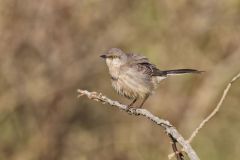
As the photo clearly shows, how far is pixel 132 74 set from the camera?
5.83 meters

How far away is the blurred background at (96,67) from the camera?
898 centimetres

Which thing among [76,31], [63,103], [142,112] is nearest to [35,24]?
[76,31]

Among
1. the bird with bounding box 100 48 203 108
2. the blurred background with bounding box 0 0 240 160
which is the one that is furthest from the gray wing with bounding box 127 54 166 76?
the blurred background with bounding box 0 0 240 160

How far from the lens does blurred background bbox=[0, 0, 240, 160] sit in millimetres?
8984

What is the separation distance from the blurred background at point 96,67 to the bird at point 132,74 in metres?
3.05

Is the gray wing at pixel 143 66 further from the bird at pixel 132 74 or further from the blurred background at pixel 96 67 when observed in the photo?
the blurred background at pixel 96 67

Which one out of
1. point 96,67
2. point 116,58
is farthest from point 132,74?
point 96,67

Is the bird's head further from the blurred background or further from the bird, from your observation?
the blurred background

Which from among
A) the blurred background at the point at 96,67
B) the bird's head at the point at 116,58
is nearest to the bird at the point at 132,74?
the bird's head at the point at 116,58

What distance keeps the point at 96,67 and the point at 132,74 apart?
137 inches

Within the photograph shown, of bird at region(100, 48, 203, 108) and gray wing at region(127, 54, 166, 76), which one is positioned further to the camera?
gray wing at region(127, 54, 166, 76)

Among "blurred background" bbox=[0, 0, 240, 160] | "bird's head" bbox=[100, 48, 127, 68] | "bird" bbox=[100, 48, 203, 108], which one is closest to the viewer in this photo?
"bird" bbox=[100, 48, 203, 108]

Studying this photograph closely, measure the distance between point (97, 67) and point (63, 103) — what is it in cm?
67

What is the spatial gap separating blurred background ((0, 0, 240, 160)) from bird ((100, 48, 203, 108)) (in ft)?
10.00
